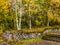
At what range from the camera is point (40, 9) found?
1713 inches

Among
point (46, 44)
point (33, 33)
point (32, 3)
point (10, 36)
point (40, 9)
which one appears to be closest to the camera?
point (46, 44)

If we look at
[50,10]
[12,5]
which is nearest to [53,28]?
[50,10]

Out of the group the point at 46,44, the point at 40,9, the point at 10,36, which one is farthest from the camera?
the point at 40,9

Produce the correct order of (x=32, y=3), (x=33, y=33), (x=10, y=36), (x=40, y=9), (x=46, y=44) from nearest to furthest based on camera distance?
(x=46, y=44) < (x=10, y=36) < (x=33, y=33) < (x=32, y=3) < (x=40, y=9)

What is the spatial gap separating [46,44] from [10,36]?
276 inches

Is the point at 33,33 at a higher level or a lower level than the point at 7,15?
lower

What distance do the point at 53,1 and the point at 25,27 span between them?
794cm

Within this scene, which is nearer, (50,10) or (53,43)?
(53,43)

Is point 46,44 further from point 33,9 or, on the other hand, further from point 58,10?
point 58,10

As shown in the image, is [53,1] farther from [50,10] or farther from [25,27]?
[25,27]

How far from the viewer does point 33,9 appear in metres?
41.2

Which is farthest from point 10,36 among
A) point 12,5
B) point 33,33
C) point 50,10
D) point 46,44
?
point 50,10

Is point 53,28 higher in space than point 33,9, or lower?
lower

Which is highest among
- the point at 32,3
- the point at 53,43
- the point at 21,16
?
the point at 32,3
